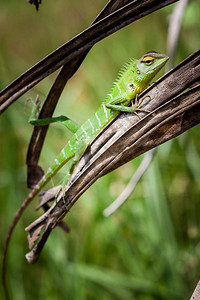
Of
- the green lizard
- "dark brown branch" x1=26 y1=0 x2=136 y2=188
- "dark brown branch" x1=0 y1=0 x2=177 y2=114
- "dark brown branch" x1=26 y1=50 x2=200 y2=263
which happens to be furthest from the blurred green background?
"dark brown branch" x1=0 y1=0 x2=177 y2=114

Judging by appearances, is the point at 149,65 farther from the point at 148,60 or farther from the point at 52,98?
the point at 52,98

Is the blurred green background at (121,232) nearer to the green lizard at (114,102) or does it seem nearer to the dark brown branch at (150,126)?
the green lizard at (114,102)

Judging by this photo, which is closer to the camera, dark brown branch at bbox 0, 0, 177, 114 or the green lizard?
dark brown branch at bbox 0, 0, 177, 114

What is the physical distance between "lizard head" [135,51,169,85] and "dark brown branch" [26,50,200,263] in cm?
40

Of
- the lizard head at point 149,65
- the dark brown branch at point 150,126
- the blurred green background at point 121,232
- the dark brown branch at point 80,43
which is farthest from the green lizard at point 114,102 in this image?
the blurred green background at point 121,232

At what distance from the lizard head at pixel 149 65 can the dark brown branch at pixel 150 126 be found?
0.40 metres

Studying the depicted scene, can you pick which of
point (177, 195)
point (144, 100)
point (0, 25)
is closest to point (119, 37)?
point (177, 195)

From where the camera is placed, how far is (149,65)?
1.34 meters

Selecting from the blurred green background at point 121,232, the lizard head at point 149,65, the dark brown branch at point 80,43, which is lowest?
the blurred green background at point 121,232

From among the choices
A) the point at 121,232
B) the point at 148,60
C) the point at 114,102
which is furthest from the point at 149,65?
the point at 121,232

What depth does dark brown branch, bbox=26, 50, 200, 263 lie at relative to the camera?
85 centimetres

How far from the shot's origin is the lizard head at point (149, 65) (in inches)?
50.6

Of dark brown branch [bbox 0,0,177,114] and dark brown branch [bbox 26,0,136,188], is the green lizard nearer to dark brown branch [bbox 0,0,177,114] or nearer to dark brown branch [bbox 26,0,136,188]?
dark brown branch [bbox 26,0,136,188]

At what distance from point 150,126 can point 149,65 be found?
54cm
